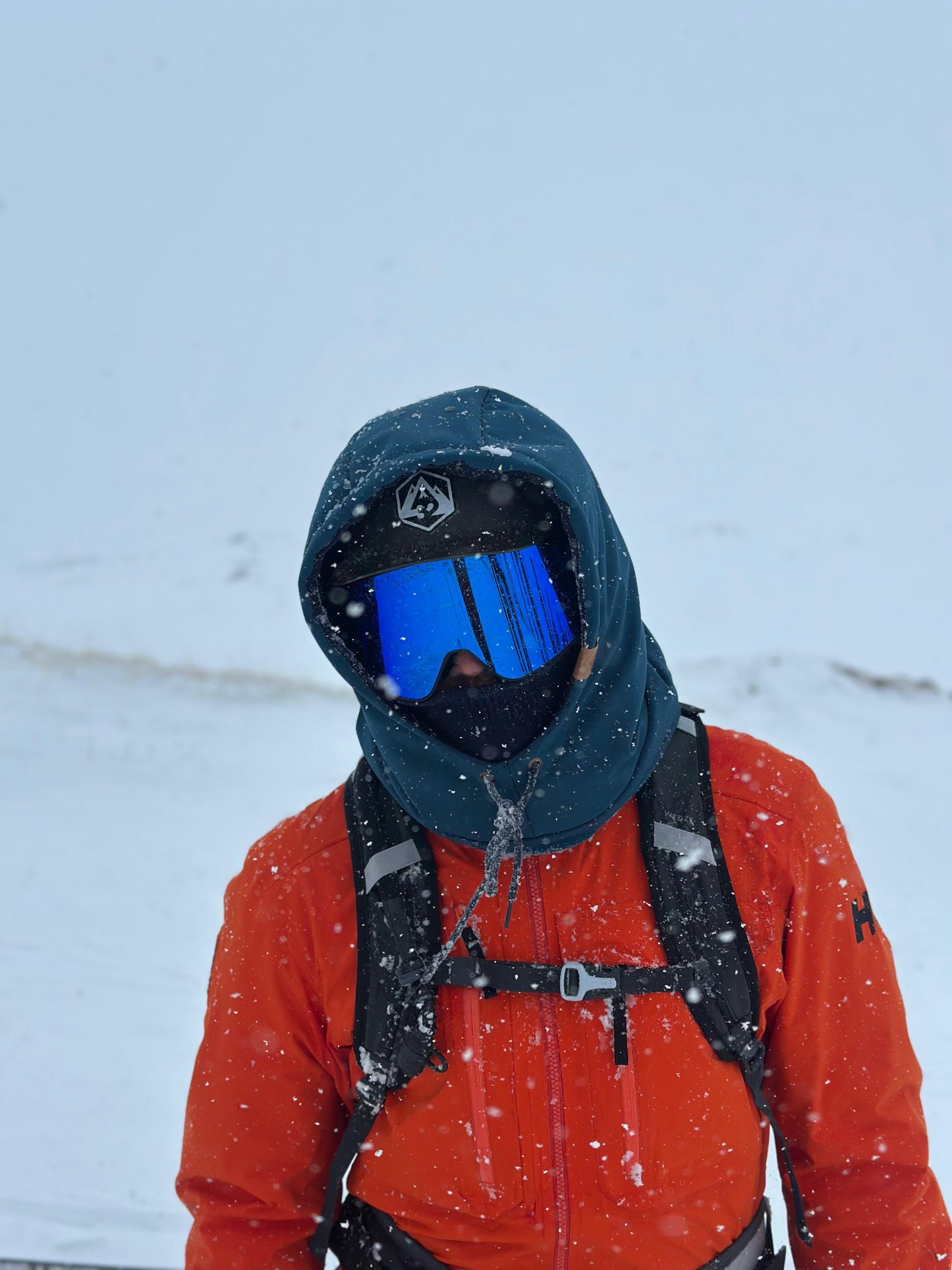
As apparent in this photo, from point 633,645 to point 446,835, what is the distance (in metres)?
0.44

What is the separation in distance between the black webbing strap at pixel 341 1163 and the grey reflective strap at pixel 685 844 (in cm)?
61

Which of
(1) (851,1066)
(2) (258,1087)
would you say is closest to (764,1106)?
(1) (851,1066)

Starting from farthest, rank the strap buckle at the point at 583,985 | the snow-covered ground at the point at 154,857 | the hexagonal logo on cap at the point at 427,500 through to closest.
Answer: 1. the snow-covered ground at the point at 154,857
2. the hexagonal logo on cap at the point at 427,500
3. the strap buckle at the point at 583,985

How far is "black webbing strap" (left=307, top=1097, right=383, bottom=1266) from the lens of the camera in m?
1.54

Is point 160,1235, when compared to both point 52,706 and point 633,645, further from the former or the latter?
point 52,706

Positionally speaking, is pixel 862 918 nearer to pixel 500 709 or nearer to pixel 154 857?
pixel 500 709

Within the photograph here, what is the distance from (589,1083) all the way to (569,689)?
621mm

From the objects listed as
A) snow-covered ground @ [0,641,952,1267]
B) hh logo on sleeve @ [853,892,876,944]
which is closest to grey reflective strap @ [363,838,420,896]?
hh logo on sleeve @ [853,892,876,944]

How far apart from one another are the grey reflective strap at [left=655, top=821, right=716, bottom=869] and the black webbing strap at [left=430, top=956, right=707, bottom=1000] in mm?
157

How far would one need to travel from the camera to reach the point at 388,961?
1521mm

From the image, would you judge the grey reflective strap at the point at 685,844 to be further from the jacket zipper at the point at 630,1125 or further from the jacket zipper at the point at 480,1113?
the jacket zipper at the point at 480,1113

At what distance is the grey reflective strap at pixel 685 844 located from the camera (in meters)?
1.51

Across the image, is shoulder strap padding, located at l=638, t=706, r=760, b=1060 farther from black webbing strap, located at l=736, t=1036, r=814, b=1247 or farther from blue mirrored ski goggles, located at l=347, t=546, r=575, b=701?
blue mirrored ski goggles, located at l=347, t=546, r=575, b=701

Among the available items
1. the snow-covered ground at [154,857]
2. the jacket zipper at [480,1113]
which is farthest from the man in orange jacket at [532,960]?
→ the snow-covered ground at [154,857]
